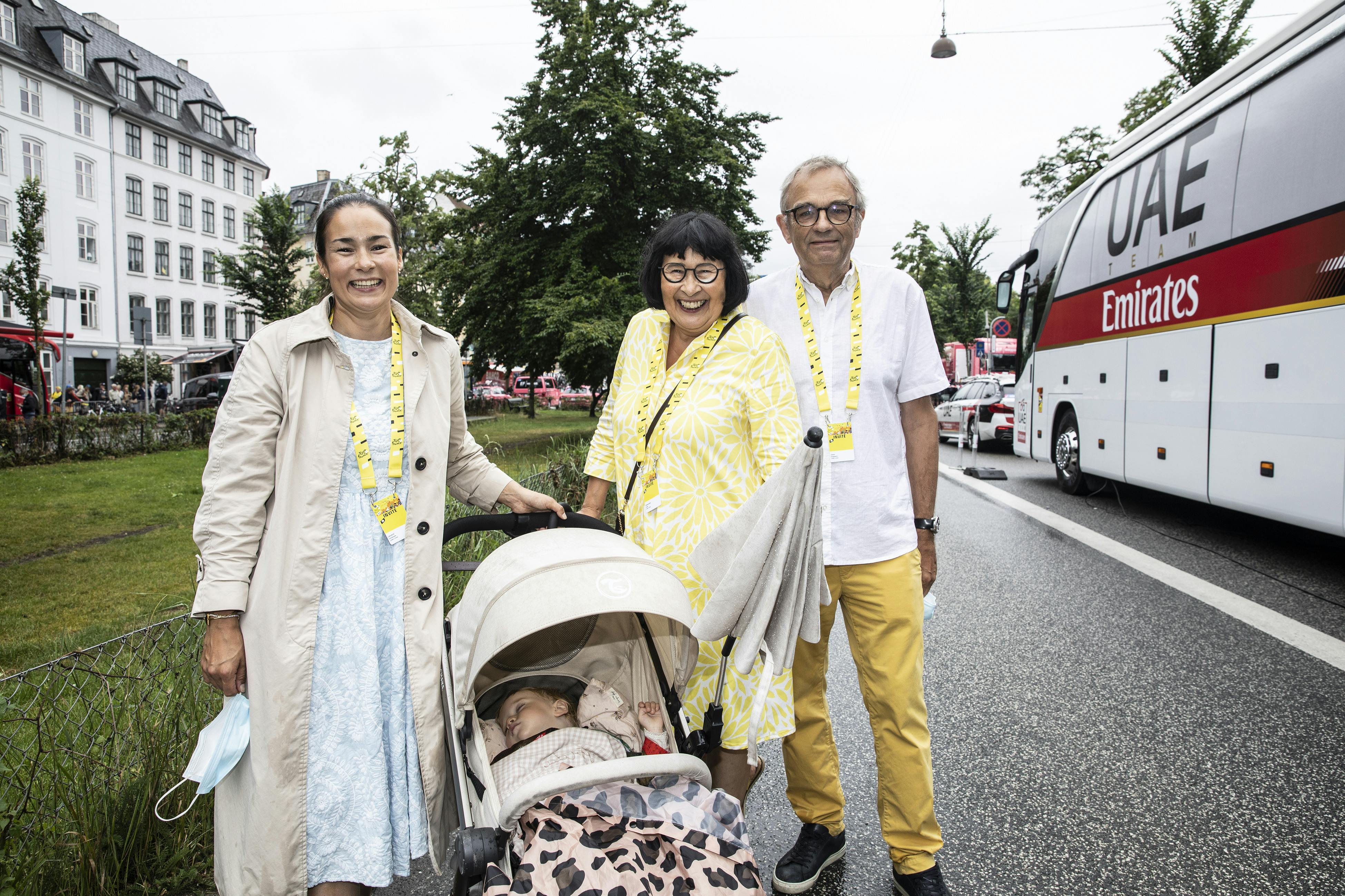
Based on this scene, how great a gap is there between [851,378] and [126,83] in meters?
59.8

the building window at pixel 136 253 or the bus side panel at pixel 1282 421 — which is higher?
the building window at pixel 136 253

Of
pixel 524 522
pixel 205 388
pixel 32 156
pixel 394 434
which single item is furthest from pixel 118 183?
pixel 394 434

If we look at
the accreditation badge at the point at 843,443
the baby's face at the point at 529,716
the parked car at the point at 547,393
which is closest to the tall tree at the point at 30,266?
the baby's face at the point at 529,716

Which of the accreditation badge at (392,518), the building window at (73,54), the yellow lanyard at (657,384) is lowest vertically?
the accreditation badge at (392,518)

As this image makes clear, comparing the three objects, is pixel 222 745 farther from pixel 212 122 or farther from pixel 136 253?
pixel 212 122

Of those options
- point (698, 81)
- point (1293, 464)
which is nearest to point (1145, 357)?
point (1293, 464)

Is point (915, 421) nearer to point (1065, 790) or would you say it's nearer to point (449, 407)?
point (449, 407)

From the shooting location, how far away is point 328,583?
2.14 m

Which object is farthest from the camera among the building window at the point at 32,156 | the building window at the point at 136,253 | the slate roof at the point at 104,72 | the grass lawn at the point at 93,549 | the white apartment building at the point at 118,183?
the building window at the point at 136,253

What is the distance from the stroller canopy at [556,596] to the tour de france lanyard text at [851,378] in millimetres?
835

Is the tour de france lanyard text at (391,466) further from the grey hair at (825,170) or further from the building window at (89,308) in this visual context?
the building window at (89,308)

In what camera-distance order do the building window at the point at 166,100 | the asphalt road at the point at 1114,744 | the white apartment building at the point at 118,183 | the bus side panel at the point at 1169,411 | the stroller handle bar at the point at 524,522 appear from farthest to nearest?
1. the building window at the point at 166,100
2. the white apartment building at the point at 118,183
3. the bus side panel at the point at 1169,411
4. the asphalt road at the point at 1114,744
5. the stroller handle bar at the point at 524,522

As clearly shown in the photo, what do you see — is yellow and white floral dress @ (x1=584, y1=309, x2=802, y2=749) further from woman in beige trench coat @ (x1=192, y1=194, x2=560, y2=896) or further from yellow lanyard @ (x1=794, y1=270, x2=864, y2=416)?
woman in beige trench coat @ (x1=192, y1=194, x2=560, y2=896)

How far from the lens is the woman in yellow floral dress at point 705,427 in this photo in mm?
2430
